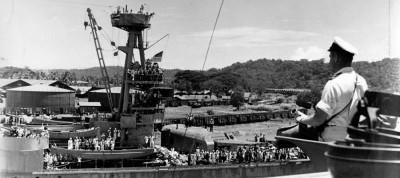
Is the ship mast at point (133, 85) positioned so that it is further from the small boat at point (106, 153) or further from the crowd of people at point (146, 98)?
the small boat at point (106, 153)

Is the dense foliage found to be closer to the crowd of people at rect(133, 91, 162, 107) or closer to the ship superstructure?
the ship superstructure

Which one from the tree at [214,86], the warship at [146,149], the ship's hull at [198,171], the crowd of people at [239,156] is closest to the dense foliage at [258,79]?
the tree at [214,86]

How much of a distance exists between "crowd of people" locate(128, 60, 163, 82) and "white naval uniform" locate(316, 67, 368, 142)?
66.8 ft

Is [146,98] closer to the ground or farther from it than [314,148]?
closer to the ground

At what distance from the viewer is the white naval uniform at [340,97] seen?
9.48 feet

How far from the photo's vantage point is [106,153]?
19.6 meters

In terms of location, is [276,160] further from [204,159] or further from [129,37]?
[129,37]

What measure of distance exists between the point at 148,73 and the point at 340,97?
68.3 ft

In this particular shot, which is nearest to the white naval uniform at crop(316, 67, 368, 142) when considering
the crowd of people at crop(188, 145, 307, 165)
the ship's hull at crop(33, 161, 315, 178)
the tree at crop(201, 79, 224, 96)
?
the ship's hull at crop(33, 161, 315, 178)

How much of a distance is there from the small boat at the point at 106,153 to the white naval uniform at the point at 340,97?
17543mm

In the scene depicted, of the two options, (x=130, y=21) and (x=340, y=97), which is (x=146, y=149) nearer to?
(x=130, y=21)

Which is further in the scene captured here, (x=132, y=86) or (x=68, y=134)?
(x=132, y=86)

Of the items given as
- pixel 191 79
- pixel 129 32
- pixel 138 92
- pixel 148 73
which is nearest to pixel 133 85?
pixel 138 92

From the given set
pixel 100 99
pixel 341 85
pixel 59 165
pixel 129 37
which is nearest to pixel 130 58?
pixel 129 37
